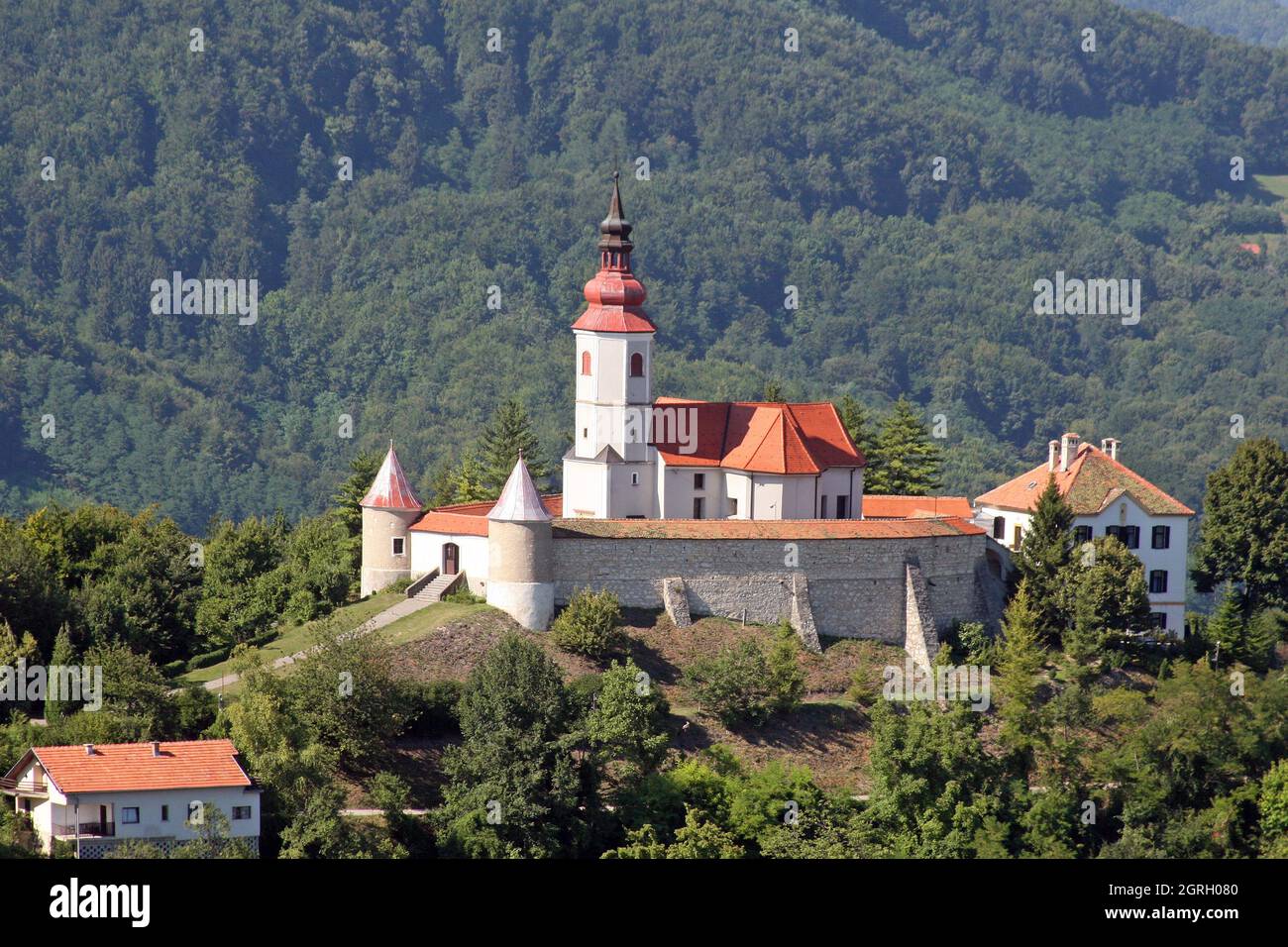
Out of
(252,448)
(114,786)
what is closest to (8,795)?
(114,786)

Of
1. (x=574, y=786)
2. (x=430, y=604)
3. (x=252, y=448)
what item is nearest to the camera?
(x=574, y=786)

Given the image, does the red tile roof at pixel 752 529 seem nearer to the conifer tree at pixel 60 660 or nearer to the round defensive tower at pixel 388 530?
the round defensive tower at pixel 388 530

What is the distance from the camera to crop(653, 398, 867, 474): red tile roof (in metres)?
74.7

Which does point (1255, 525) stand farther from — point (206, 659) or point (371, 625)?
point (206, 659)

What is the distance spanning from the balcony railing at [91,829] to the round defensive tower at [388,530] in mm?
17638

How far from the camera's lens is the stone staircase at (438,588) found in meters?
70.1

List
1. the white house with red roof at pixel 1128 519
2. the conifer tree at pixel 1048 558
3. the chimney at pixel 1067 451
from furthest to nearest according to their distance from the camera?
the chimney at pixel 1067 451 < the white house with red roof at pixel 1128 519 < the conifer tree at pixel 1048 558

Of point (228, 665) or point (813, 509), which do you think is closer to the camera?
point (228, 665)

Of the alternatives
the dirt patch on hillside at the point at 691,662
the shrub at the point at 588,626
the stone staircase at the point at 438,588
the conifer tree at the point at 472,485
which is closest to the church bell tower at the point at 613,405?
the stone staircase at the point at 438,588

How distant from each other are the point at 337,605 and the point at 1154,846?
2388cm

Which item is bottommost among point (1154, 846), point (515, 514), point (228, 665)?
point (1154, 846)
